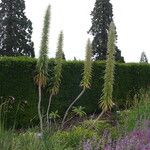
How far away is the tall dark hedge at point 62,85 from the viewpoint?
15133 millimetres

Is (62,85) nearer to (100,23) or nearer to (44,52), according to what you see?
(44,52)

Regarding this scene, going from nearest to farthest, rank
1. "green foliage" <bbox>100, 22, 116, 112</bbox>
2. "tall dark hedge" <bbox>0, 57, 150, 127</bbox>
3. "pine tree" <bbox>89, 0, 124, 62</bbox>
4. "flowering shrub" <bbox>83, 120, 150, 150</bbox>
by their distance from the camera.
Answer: "flowering shrub" <bbox>83, 120, 150, 150</bbox>, "green foliage" <bbox>100, 22, 116, 112</bbox>, "tall dark hedge" <bbox>0, 57, 150, 127</bbox>, "pine tree" <bbox>89, 0, 124, 62</bbox>

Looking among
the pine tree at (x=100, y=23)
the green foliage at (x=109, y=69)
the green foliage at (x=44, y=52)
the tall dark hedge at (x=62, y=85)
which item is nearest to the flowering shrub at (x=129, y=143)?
the green foliage at (x=109, y=69)

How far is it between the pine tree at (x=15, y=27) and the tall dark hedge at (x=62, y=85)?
20531 mm

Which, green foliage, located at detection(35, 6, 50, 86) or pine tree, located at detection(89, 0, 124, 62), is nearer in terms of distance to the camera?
green foliage, located at detection(35, 6, 50, 86)

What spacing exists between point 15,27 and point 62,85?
2521cm

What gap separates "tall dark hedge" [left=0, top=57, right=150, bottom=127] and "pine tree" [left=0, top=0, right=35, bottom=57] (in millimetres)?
20531

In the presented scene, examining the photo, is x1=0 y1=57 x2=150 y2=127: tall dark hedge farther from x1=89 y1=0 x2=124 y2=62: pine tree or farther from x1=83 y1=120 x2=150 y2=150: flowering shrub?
x1=89 y1=0 x2=124 y2=62: pine tree

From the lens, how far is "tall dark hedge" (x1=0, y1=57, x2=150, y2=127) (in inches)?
596

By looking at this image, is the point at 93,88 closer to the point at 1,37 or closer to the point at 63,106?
A: the point at 63,106

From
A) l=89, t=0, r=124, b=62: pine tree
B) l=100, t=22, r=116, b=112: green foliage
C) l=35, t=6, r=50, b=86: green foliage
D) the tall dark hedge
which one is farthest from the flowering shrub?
l=89, t=0, r=124, b=62: pine tree

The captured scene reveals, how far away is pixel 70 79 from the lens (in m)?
17.0

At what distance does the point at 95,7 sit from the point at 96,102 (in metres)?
23.5

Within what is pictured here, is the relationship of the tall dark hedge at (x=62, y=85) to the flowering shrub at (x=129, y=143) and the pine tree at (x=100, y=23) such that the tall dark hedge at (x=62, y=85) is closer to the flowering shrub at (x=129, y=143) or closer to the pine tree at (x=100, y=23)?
the flowering shrub at (x=129, y=143)
